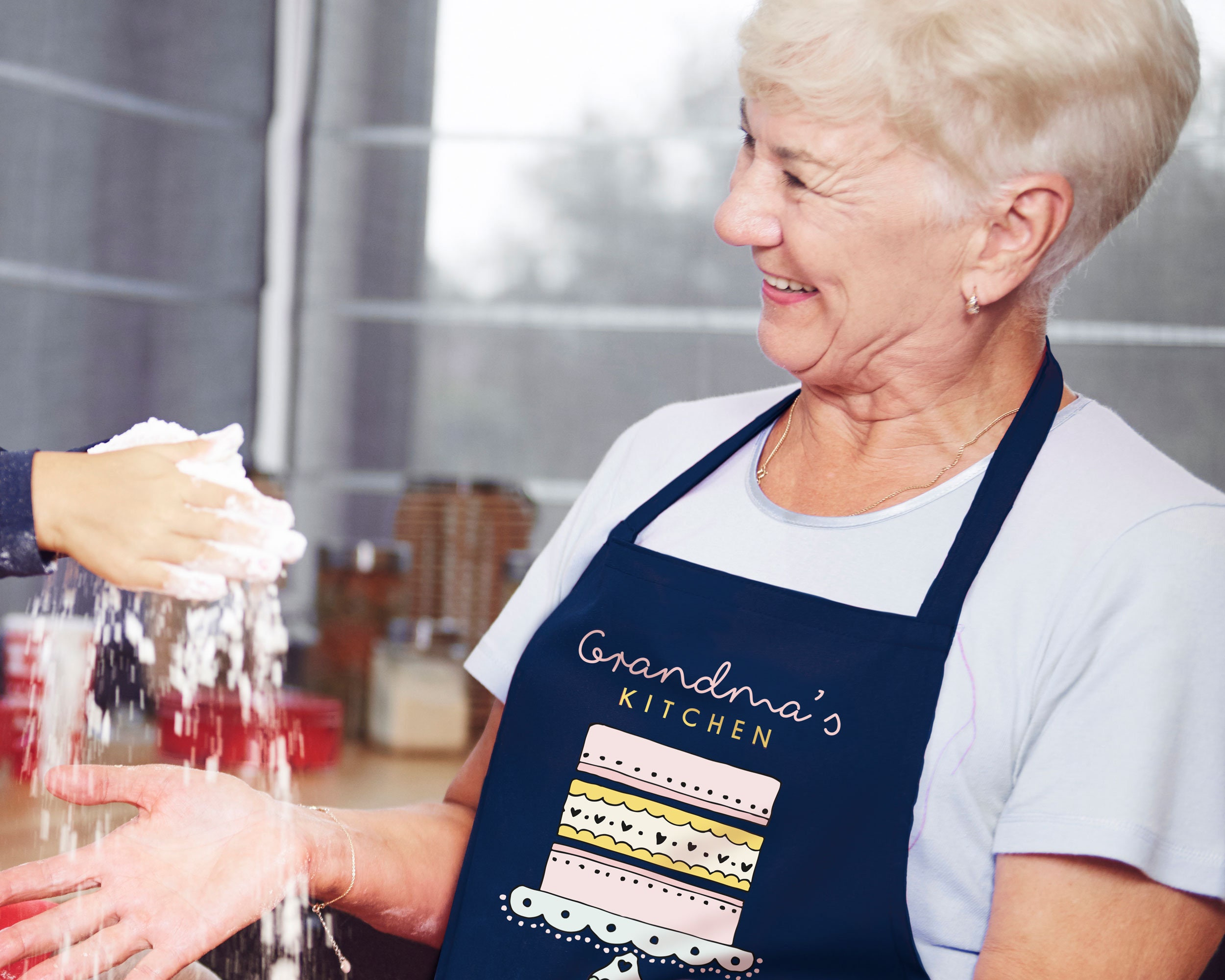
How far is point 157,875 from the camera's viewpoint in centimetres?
91

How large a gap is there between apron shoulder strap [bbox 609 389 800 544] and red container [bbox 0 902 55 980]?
20.9 inches

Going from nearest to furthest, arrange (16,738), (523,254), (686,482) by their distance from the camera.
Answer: (686,482) → (16,738) → (523,254)

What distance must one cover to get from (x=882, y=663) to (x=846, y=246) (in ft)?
1.02

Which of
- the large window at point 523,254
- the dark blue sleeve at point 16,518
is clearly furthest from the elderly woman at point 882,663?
the large window at point 523,254

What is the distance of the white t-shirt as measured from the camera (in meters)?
0.78

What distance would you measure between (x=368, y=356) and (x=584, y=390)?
0.57 meters

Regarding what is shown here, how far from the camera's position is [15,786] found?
74.9 inches

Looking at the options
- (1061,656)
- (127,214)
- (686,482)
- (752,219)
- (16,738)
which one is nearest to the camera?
(1061,656)

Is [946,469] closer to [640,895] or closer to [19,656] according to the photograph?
[640,895]

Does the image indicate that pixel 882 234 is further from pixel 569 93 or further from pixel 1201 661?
pixel 569 93

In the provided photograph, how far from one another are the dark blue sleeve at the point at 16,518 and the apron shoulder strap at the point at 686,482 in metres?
0.47

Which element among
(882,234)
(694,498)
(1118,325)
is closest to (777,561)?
(694,498)

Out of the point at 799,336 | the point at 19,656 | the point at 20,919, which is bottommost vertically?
the point at 19,656

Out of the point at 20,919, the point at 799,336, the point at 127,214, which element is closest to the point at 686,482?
the point at 799,336
